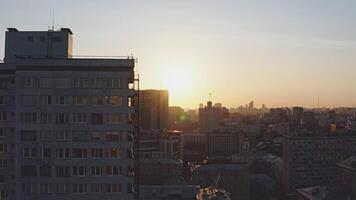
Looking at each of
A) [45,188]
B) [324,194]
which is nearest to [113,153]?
[45,188]

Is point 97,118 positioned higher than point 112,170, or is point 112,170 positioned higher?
point 97,118

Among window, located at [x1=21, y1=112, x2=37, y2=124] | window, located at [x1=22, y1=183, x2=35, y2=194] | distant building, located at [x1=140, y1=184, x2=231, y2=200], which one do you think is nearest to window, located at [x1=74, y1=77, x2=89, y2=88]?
window, located at [x1=21, y1=112, x2=37, y2=124]

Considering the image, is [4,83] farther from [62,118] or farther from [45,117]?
[62,118]

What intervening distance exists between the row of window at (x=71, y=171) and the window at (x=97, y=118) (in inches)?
90.0

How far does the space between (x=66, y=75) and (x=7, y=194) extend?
752cm

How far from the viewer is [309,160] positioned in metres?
126

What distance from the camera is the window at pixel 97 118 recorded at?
28.2m

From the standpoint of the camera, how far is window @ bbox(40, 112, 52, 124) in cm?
2798

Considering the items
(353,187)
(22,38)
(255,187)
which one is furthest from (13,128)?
(255,187)

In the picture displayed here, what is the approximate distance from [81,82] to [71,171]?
453 centimetres

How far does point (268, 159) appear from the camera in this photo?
153000 millimetres

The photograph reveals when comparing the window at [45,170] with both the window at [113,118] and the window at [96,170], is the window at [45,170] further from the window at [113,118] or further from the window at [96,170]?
the window at [113,118]

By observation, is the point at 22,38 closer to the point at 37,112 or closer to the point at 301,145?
the point at 37,112

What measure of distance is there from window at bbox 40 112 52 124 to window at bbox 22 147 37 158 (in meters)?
1.45
